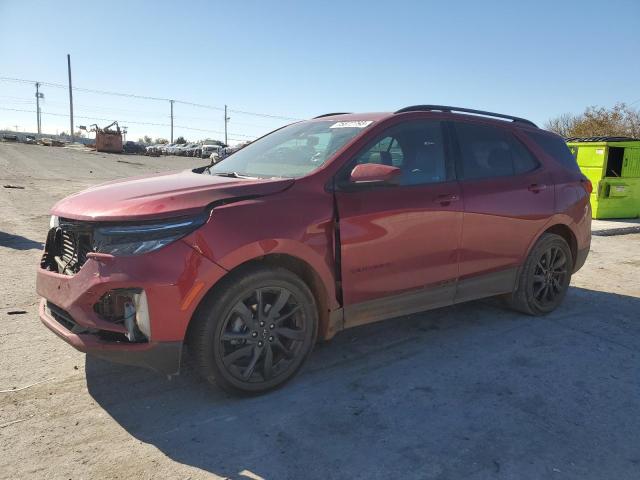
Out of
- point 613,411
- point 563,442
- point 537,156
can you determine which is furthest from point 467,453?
point 537,156

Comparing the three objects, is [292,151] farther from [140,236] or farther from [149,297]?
[149,297]

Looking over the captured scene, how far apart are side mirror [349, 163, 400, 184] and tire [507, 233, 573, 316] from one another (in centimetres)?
213

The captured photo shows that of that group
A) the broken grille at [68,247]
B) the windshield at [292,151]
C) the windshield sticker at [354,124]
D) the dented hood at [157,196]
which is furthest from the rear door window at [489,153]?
the broken grille at [68,247]

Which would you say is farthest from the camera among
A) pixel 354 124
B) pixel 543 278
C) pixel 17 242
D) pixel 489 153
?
pixel 17 242

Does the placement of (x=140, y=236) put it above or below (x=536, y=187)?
below

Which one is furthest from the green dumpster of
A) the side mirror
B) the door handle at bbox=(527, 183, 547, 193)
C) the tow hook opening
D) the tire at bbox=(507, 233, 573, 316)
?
the tow hook opening

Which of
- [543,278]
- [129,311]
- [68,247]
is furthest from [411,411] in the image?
[543,278]

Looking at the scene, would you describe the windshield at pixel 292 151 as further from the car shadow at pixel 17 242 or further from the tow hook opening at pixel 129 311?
the car shadow at pixel 17 242

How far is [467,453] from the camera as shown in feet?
8.95

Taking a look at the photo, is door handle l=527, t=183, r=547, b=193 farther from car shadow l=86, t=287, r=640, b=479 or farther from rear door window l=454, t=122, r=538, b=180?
car shadow l=86, t=287, r=640, b=479

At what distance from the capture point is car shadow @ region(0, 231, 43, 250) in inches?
284

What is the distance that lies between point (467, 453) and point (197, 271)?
69.6 inches

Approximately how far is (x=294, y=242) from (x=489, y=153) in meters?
2.26

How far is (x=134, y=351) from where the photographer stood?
2.86m
